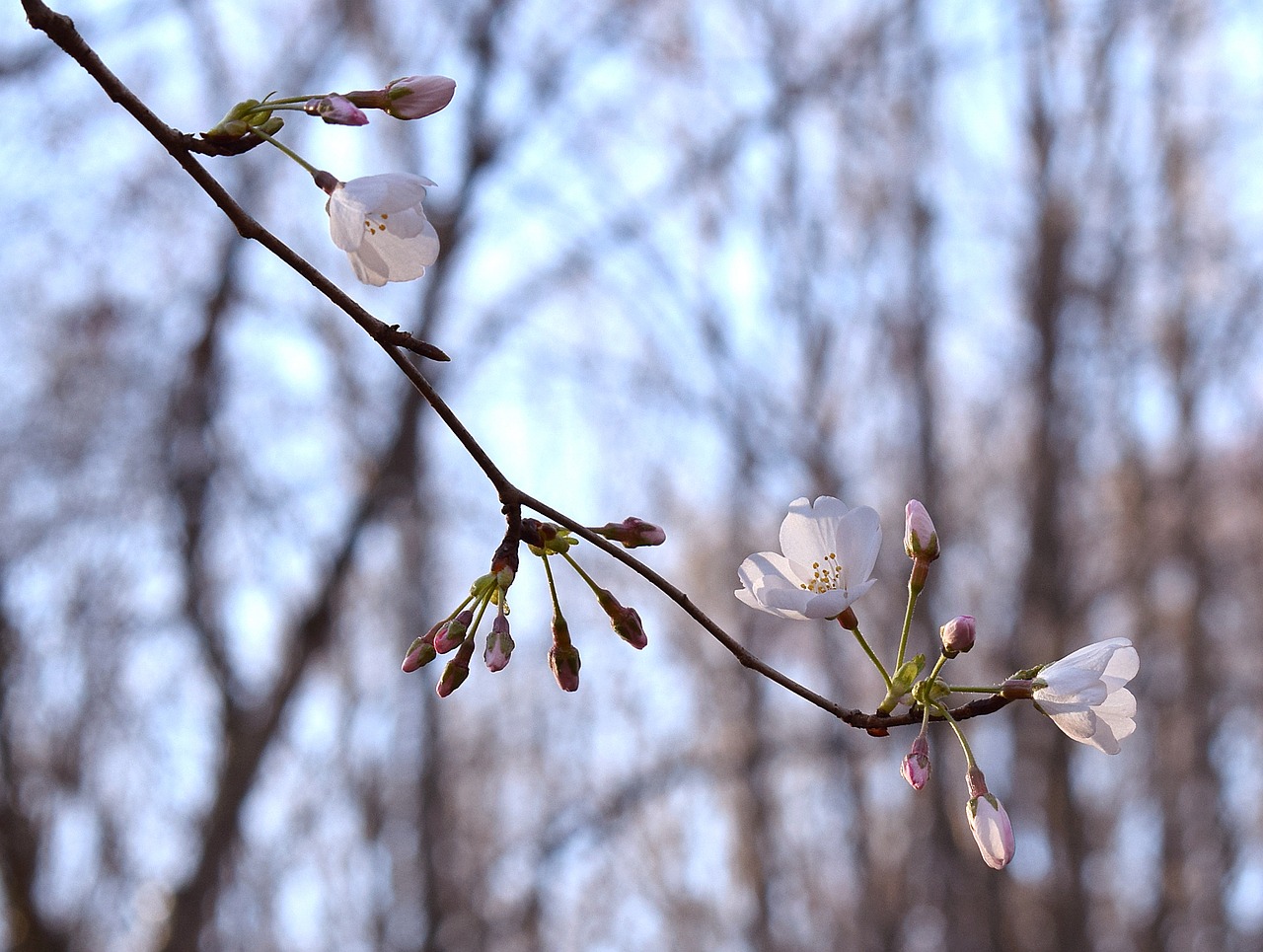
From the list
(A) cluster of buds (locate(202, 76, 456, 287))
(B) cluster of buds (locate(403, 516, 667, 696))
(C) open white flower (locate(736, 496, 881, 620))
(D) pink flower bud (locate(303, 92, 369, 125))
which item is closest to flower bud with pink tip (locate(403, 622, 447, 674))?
(B) cluster of buds (locate(403, 516, 667, 696))

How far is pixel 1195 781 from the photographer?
979cm

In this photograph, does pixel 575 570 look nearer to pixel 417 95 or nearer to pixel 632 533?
pixel 632 533

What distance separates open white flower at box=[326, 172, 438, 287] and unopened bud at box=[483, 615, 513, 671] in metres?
0.47

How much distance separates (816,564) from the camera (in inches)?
64.9

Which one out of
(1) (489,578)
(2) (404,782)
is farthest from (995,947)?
(1) (489,578)

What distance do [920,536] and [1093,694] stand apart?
0.98 feet

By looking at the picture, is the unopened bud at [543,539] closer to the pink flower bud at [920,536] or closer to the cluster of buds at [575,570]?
the cluster of buds at [575,570]

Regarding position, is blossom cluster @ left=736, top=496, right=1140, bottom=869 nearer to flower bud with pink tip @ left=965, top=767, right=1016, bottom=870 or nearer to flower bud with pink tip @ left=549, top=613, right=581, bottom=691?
flower bud with pink tip @ left=965, top=767, right=1016, bottom=870

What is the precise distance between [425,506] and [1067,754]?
412 cm

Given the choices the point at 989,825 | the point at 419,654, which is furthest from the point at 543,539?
the point at 989,825

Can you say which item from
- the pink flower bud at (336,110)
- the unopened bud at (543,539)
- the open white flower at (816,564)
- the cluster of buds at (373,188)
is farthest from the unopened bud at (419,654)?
the pink flower bud at (336,110)

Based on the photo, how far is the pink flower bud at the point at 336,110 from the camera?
1407 mm

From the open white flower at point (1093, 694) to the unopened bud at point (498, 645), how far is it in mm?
620

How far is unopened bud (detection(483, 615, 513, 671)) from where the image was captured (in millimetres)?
1466
